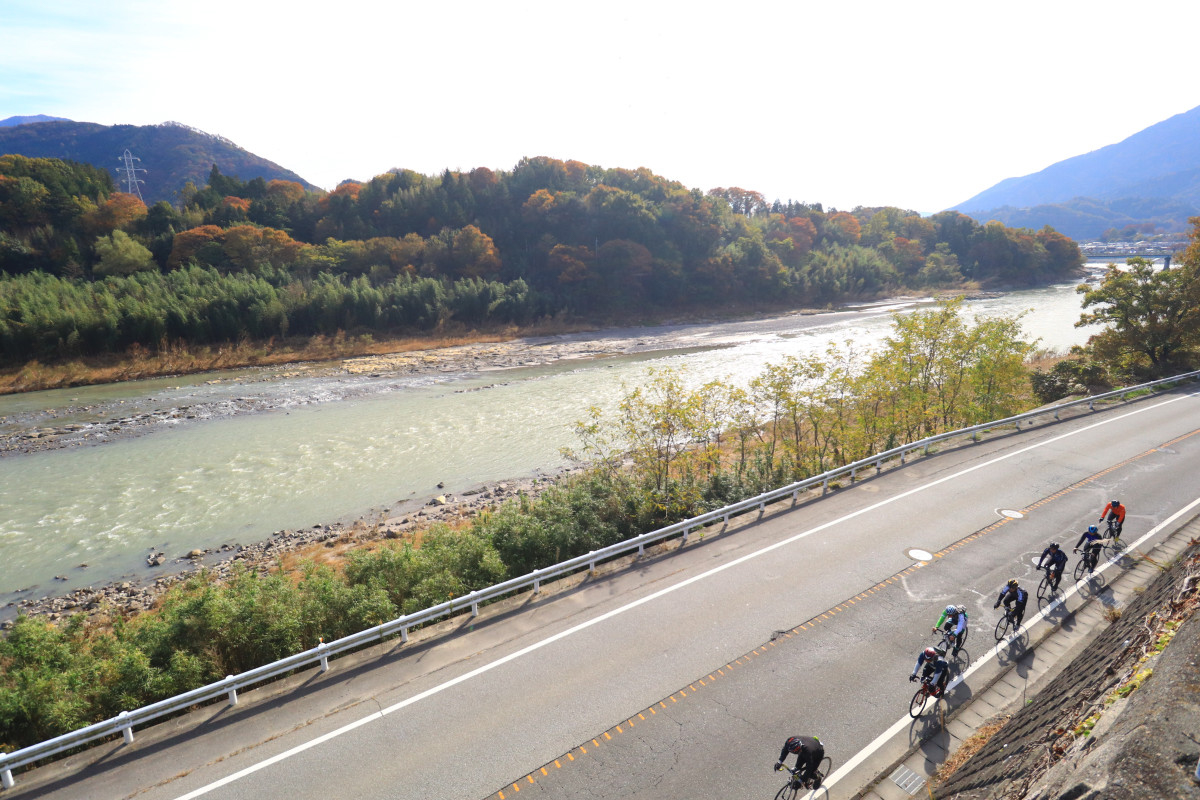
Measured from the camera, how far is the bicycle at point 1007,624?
10.6m

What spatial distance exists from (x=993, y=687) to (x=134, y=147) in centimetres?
25584

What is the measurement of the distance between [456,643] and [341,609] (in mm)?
2959

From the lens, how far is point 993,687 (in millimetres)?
9555

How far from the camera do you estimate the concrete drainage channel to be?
310 inches

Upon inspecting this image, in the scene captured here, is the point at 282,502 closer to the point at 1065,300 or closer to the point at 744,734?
the point at 744,734

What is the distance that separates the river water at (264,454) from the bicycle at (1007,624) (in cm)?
1998

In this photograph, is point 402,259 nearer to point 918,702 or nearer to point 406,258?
point 406,258

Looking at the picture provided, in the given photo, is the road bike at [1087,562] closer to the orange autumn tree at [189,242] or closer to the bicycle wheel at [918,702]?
the bicycle wheel at [918,702]

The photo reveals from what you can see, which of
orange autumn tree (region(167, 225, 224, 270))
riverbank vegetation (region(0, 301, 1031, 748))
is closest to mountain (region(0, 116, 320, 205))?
orange autumn tree (region(167, 225, 224, 270))

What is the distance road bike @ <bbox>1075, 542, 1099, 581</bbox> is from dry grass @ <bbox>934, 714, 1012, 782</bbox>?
6.00m

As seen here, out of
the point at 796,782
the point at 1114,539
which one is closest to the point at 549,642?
the point at 796,782

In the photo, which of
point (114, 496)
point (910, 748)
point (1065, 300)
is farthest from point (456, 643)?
point (1065, 300)

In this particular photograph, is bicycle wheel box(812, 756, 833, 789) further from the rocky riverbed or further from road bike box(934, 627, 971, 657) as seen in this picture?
the rocky riverbed

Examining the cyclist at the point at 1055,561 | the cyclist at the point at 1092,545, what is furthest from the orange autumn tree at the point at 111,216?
the cyclist at the point at 1092,545
